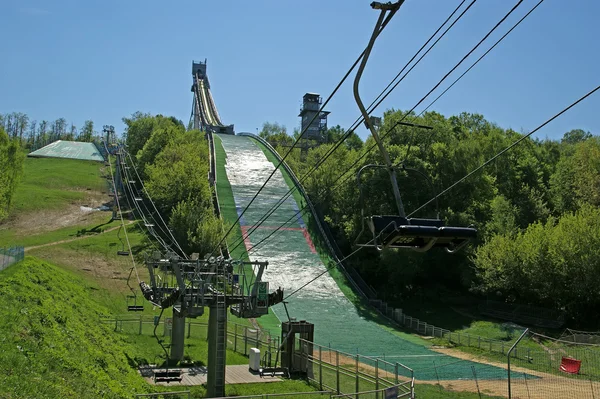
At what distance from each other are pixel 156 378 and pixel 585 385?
15.8m

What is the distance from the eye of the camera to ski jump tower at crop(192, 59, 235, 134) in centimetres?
12245

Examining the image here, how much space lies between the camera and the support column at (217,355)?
19.6 m

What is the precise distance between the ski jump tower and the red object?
93467 mm

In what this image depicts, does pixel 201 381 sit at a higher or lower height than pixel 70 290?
lower

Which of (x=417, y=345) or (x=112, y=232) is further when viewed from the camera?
(x=112, y=232)

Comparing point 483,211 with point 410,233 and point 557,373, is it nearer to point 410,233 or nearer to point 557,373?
point 557,373

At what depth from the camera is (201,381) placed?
2291 cm

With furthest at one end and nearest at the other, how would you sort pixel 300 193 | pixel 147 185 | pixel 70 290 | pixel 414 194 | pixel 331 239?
1. pixel 300 193
2. pixel 147 185
3. pixel 331 239
4. pixel 414 194
5. pixel 70 290

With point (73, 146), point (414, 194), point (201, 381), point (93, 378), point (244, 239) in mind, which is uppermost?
point (73, 146)

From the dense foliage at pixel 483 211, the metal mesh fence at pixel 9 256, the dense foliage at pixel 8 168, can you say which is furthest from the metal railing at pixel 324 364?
the dense foliage at pixel 8 168

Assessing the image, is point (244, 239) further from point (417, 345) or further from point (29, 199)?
point (29, 199)

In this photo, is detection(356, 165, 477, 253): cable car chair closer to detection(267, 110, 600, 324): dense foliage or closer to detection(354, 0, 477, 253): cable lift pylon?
detection(354, 0, 477, 253): cable lift pylon

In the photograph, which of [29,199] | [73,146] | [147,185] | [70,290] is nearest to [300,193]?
[147,185]

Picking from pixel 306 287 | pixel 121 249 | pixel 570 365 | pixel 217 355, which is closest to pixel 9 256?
pixel 217 355
